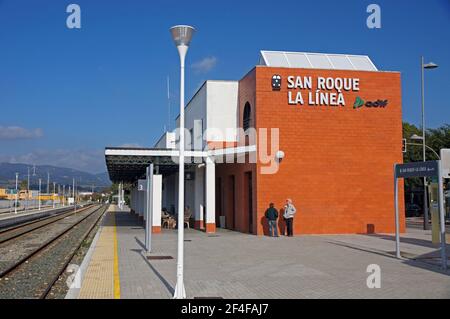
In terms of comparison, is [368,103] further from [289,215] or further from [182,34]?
[182,34]

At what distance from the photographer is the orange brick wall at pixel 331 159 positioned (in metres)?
21.3

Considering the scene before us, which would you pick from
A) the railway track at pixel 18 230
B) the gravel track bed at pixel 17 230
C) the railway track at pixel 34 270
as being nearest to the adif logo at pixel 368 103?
the railway track at pixel 34 270

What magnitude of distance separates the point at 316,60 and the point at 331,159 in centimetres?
595

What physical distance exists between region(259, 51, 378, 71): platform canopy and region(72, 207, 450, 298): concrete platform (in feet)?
31.8

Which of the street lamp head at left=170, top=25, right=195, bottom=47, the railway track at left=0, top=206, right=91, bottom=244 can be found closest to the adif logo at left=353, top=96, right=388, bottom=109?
the street lamp head at left=170, top=25, right=195, bottom=47

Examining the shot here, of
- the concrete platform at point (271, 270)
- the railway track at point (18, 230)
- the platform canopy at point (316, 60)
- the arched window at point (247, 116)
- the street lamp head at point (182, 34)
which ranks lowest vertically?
the railway track at point (18, 230)

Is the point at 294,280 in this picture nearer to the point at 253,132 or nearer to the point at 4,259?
the point at 4,259

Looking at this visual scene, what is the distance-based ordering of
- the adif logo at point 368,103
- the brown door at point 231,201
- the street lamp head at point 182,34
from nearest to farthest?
the street lamp head at point 182,34
the adif logo at point 368,103
the brown door at point 231,201

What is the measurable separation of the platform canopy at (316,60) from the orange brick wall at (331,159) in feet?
7.48

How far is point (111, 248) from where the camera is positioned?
54.7 ft

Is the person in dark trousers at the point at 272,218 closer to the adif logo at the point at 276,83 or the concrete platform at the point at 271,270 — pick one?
the concrete platform at the point at 271,270

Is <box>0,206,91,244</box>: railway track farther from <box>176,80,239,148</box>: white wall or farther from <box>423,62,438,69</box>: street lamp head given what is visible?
<box>423,62,438,69</box>: street lamp head

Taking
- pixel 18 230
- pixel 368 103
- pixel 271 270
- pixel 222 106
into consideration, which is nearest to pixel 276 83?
pixel 368 103
